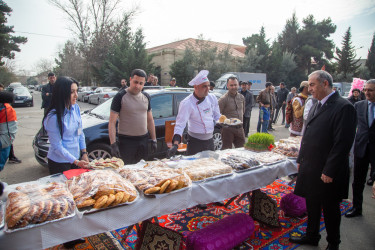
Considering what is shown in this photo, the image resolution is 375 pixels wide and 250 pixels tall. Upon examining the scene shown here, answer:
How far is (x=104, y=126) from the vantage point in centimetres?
503

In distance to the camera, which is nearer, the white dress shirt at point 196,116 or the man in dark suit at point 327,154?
the man in dark suit at point 327,154

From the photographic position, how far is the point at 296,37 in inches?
1630

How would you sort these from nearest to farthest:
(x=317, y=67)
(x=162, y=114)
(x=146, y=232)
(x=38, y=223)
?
(x=38, y=223) → (x=146, y=232) → (x=162, y=114) → (x=317, y=67)

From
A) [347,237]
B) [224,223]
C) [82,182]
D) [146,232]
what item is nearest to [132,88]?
[82,182]

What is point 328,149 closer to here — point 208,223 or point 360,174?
point 360,174

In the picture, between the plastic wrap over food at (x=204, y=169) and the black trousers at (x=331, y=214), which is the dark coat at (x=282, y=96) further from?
the plastic wrap over food at (x=204, y=169)

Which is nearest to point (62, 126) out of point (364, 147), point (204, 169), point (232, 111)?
point (204, 169)

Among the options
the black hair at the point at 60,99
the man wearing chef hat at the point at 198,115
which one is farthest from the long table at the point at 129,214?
A: the black hair at the point at 60,99

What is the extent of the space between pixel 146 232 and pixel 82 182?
82 cm

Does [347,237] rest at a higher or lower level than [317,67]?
lower

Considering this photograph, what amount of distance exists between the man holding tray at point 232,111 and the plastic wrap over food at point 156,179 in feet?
8.46

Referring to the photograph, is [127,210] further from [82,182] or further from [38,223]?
[38,223]

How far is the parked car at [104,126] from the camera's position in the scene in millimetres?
4801

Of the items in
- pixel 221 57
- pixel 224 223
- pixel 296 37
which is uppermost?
pixel 296 37
